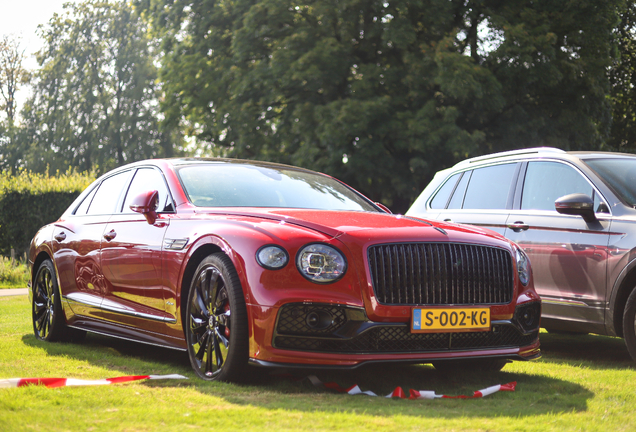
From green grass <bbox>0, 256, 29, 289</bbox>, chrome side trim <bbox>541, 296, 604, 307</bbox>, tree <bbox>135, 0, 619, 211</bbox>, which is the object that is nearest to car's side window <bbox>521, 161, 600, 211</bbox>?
chrome side trim <bbox>541, 296, 604, 307</bbox>

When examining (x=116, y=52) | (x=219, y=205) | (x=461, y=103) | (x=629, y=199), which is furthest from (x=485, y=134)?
(x=116, y=52)

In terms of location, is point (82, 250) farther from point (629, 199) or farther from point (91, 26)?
point (91, 26)

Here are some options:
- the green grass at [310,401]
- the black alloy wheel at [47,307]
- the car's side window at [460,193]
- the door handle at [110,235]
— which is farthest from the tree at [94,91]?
the green grass at [310,401]

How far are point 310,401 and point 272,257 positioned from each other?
2.77 feet

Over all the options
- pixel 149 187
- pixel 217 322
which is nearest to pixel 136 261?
pixel 149 187

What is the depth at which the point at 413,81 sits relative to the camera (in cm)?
2188

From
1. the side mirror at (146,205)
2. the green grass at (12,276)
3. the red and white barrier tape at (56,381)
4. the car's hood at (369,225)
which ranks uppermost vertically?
the side mirror at (146,205)

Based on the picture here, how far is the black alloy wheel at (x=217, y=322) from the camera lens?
448cm

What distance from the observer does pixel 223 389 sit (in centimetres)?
444

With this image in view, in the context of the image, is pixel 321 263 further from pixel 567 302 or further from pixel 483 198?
pixel 483 198

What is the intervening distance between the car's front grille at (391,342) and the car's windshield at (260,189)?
1.38 meters

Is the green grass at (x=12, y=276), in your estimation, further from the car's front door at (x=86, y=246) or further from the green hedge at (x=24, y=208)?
the car's front door at (x=86, y=246)

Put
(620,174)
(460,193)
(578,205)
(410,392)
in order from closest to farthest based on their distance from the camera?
(410,392)
(578,205)
(620,174)
(460,193)

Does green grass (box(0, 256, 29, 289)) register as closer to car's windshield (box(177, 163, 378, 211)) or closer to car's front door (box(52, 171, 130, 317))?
car's front door (box(52, 171, 130, 317))
